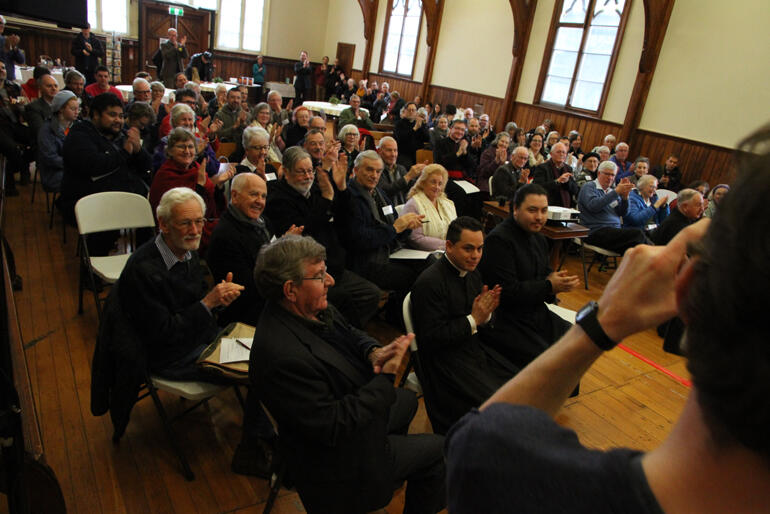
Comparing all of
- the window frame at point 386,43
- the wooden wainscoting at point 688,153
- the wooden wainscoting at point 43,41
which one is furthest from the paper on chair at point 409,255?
the wooden wainscoting at point 43,41

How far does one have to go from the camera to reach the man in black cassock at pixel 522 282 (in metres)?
2.82

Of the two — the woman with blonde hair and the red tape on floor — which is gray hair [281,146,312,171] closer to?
the woman with blonde hair

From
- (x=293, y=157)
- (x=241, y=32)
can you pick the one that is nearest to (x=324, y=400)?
(x=293, y=157)

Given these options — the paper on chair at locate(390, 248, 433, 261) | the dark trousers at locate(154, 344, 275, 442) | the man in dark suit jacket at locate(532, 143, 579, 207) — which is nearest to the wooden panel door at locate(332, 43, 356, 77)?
the man in dark suit jacket at locate(532, 143, 579, 207)

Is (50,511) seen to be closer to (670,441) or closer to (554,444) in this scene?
(554,444)

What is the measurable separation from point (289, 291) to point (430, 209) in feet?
7.96

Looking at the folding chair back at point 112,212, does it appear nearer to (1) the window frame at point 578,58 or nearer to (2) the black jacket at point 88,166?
(2) the black jacket at point 88,166

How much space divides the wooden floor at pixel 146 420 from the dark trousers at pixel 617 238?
1221 mm

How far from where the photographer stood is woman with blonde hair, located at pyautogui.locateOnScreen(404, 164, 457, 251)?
3941 millimetres

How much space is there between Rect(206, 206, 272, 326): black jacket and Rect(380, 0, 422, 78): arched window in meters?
13.2

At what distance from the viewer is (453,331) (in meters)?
2.36

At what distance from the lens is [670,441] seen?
1.63ft

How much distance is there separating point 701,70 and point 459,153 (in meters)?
4.98

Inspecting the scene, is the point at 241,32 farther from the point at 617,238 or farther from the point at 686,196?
the point at 686,196
